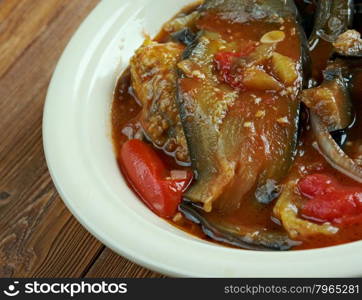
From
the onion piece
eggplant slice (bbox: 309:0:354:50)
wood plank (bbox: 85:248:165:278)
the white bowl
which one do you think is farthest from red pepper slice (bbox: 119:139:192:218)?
eggplant slice (bbox: 309:0:354:50)

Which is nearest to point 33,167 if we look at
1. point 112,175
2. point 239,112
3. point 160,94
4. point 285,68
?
point 112,175

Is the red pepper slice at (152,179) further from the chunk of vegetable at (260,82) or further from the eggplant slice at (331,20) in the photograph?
the eggplant slice at (331,20)

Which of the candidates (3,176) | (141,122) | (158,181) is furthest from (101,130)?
(3,176)

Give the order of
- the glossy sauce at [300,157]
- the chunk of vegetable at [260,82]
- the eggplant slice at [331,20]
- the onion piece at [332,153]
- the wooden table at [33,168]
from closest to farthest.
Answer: the glossy sauce at [300,157] < the onion piece at [332,153] < the chunk of vegetable at [260,82] < the wooden table at [33,168] < the eggplant slice at [331,20]

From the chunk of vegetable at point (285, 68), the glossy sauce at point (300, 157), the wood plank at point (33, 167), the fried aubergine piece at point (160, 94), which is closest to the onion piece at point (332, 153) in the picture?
the glossy sauce at point (300, 157)

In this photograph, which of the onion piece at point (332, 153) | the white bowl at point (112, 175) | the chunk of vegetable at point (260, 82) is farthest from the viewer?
the chunk of vegetable at point (260, 82)

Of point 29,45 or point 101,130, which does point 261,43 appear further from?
point 29,45

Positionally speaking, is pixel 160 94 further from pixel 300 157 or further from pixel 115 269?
pixel 115 269

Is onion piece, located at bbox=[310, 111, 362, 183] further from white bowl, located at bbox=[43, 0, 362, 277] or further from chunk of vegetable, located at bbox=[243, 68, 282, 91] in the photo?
white bowl, located at bbox=[43, 0, 362, 277]
